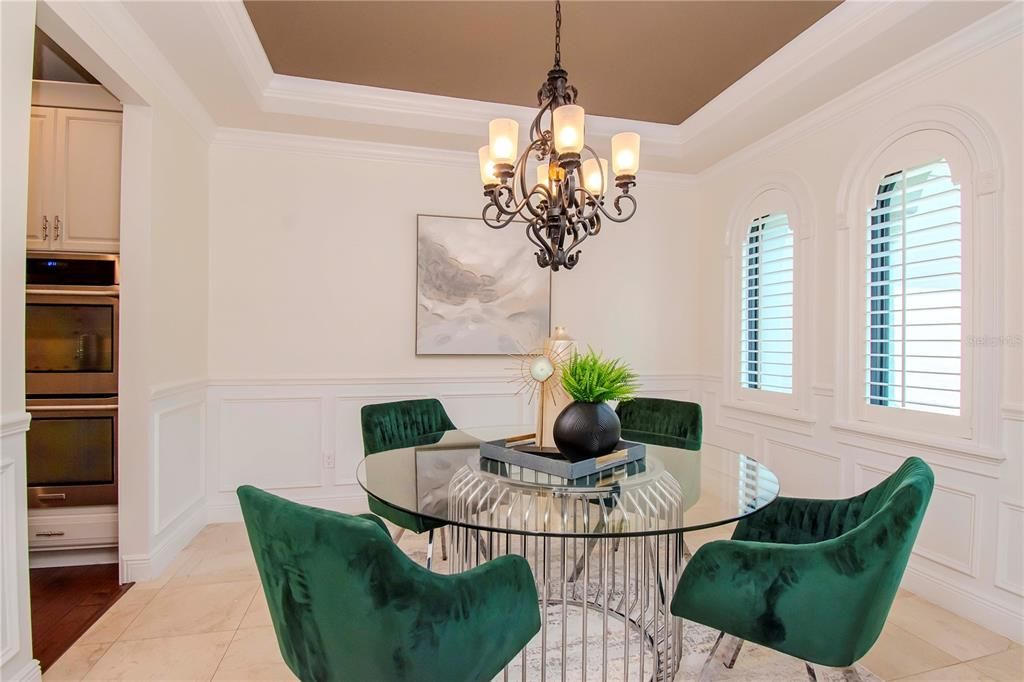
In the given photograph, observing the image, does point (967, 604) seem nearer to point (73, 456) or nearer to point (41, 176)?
point (73, 456)

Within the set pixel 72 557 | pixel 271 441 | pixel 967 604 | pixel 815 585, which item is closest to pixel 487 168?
pixel 815 585

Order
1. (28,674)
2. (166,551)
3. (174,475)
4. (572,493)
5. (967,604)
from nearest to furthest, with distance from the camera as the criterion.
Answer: (572,493) → (28,674) → (967,604) → (166,551) → (174,475)

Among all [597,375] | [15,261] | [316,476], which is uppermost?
[15,261]

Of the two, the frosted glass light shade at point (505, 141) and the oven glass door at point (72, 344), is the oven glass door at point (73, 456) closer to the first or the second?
the oven glass door at point (72, 344)

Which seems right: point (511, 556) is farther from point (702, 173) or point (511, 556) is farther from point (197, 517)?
point (702, 173)

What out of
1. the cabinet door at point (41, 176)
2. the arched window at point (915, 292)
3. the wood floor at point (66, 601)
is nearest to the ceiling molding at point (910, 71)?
the arched window at point (915, 292)

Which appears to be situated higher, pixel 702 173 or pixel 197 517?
pixel 702 173

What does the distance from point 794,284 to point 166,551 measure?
4033mm

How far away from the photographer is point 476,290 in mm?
4035

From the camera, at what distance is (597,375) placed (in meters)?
2.01

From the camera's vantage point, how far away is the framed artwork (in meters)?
3.96

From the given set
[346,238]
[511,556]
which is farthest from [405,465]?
[346,238]

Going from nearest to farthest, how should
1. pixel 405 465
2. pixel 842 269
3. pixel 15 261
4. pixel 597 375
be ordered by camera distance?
pixel 15 261, pixel 597 375, pixel 405 465, pixel 842 269

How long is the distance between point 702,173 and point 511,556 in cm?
389
